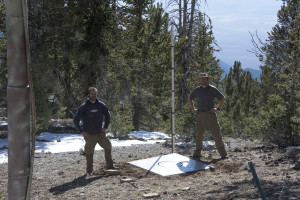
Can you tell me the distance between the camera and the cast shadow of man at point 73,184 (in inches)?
217

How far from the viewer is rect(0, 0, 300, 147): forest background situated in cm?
916

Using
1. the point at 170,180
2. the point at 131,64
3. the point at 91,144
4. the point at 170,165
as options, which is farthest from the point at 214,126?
the point at 131,64

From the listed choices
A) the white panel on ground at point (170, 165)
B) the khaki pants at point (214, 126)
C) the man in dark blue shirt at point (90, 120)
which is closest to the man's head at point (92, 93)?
the man in dark blue shirt at point (90, 120)

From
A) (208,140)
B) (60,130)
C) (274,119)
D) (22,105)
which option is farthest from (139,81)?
(22,105)

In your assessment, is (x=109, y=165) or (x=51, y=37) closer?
(x=109, y=165)

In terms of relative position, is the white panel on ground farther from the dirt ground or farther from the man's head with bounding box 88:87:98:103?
the man's head with bounding box 88:87:98:103

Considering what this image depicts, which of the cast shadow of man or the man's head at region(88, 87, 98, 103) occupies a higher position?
the man's head at region(88, 87, 98, 103)

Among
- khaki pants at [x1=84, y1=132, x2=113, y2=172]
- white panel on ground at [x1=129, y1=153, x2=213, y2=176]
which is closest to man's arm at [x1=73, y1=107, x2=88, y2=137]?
khaki pants at [x1=84, y1=132, x2=113, y2=172]

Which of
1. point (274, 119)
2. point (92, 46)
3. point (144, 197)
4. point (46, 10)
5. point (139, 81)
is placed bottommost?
point (144, 197)

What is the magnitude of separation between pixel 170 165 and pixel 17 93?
5.88 meters

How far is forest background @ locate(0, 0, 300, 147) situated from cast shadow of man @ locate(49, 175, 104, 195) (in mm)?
3832

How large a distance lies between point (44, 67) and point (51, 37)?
1.47 meters

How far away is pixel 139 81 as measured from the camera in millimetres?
18188

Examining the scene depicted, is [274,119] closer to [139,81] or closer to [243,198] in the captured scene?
[243,198]
